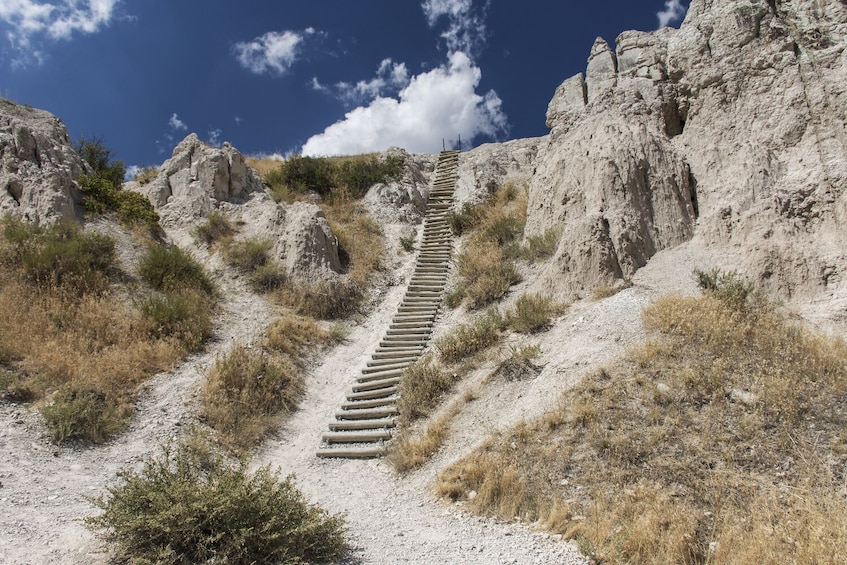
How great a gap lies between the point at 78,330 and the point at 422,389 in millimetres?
6763

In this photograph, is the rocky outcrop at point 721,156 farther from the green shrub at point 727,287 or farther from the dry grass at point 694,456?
the dry grass at point 694,456

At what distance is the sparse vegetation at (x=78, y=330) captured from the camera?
304 inches

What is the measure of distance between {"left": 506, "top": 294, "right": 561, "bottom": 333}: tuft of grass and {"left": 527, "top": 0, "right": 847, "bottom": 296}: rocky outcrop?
0.71m

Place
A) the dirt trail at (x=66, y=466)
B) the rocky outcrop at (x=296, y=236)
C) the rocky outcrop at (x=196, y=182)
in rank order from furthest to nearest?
the rocky outcrop at (x=196, y=182) → the rocky outcrop at (x=296, y=236) → the dirt trail at (x=66, y=466)

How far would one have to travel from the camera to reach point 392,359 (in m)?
11.4

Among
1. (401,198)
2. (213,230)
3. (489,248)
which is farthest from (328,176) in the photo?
(489,248)

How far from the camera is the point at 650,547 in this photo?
4.51 meters

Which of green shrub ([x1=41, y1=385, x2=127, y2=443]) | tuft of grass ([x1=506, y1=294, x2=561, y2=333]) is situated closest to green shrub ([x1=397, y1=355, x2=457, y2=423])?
tuft of grass ([x1=506, y1=294, x2=561, y2=333])

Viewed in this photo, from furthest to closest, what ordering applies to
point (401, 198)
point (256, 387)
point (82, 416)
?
1. point (401, 198)
2. point (256, 387)
3. point (82, 416)

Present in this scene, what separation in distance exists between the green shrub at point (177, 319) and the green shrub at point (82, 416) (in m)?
2.53

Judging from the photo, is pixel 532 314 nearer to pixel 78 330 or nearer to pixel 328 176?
pixel 78 330

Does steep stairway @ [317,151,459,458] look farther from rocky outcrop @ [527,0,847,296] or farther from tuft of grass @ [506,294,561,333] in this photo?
rocky outcrop @ [527,0,847,296]

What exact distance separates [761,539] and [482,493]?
109 inches

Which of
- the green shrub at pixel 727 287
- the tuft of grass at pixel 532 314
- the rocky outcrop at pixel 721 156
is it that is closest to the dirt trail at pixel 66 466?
the tuft of grass at pixel 532 314
